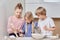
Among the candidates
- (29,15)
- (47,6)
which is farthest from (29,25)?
(47,6)

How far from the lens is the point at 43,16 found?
1.22m

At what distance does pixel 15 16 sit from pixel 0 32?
173 millimetres

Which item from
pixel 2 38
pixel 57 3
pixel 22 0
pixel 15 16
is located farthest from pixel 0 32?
pixel 57 3

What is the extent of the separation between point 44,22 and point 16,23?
21 centimetres

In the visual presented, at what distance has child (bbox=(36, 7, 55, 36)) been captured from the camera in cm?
120

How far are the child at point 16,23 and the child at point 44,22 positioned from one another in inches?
5.4

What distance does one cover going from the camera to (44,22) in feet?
3.98

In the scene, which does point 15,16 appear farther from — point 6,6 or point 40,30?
point 40,30

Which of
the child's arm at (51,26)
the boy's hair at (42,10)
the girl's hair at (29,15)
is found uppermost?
the boy's hair at (42,10)

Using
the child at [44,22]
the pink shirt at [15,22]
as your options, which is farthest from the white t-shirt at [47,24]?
the pink shirt at [15,22]

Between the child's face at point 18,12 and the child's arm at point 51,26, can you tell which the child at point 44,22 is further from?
the child's face at point 18,12

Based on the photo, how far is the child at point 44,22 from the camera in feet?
3.95

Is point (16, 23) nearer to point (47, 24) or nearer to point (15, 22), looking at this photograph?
point (15, 22)

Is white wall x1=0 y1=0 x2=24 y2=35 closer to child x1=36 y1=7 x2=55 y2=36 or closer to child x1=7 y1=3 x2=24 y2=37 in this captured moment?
child x1=7 y1=3 x2=24 y2=37
